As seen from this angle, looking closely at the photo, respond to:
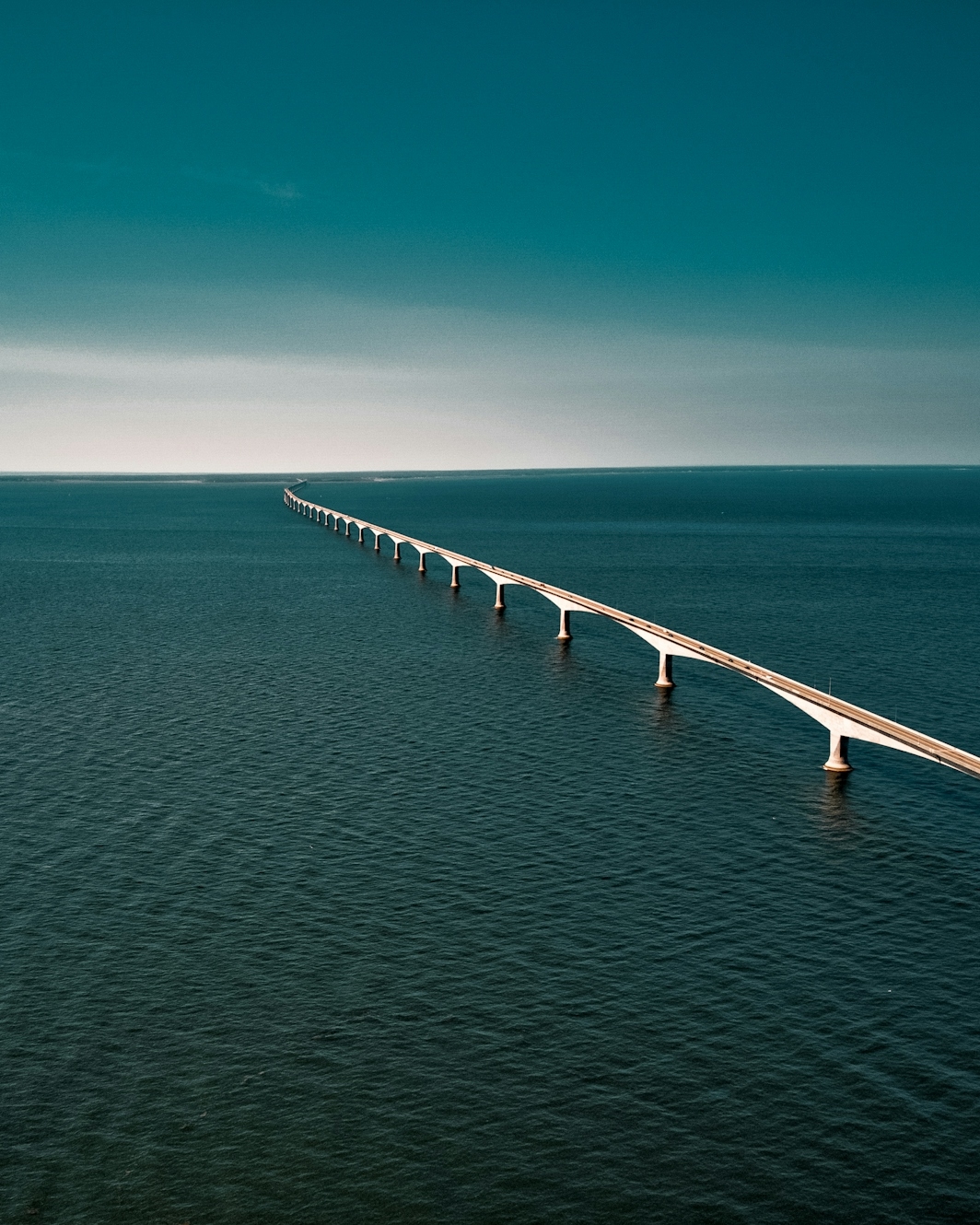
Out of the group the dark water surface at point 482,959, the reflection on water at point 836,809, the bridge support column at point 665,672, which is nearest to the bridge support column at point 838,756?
the reflection on water at point 836,809

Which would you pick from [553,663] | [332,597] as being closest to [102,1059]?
[553,663]

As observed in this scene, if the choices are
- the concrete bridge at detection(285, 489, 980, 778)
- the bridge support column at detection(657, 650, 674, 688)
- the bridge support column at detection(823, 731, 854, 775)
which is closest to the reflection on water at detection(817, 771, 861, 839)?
the bridge support column at detection(823, 731, 854, 775)

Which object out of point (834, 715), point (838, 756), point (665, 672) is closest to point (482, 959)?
point (838, 756)

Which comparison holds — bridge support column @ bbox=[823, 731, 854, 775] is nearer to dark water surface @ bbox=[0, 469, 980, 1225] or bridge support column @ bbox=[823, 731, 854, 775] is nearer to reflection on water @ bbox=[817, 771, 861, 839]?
Answer: reflection on water @ bbox=[817, 771, 861, 839]

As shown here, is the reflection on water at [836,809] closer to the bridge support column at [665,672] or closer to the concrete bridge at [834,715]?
the concrete bridge at [834,715]

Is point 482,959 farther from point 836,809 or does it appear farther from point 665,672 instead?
point 665,672

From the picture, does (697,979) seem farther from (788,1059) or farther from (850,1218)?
(850,1218)
